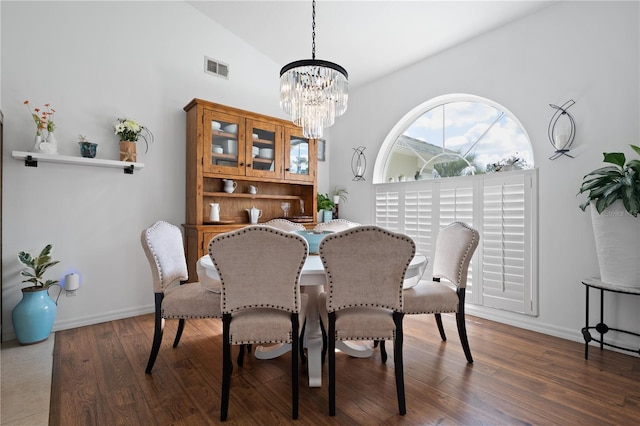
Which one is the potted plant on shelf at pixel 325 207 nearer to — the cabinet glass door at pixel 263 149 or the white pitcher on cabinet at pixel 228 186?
the cabinet glass door at pixel 263 149

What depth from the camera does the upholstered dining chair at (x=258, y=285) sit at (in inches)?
61.5

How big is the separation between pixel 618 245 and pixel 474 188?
1236 millimetres

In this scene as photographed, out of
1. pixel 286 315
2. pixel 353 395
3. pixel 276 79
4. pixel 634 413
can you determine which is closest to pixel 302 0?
pixel 276 79

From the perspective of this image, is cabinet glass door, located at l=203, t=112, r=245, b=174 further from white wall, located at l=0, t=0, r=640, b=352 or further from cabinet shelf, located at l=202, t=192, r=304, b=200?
white wall, located at l=0, t=0, r=640, b=352

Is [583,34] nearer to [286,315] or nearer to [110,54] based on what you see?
[286,315]

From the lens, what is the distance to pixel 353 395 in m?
1.81

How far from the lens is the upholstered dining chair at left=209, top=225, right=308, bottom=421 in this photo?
1.56m

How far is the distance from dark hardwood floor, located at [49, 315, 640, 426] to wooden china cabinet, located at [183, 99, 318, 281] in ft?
4.18

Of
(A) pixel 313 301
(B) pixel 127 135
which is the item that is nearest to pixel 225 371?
(A) pixel 313 301

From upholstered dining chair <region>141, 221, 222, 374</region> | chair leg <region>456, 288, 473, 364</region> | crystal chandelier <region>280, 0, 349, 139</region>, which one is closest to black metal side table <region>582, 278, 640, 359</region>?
chair leg <region>456, 288, 473, 364</region>

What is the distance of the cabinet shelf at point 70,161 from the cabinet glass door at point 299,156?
1694mm

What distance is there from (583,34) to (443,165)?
1.61 metres

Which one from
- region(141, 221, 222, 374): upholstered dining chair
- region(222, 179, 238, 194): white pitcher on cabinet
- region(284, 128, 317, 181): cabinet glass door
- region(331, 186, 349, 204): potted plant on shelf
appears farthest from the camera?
region(331, 186, 349, 204): potted plant on shelf

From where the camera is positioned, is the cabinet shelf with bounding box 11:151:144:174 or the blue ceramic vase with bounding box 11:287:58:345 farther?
the cabinet shelf with bounding box 11:151:144:174
